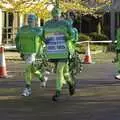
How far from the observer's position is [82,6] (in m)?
33.1

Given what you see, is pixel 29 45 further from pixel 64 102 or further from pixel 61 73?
pixel 64 102

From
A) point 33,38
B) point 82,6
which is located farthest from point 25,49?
point 82,6

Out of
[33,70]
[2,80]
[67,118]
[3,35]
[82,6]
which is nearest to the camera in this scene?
[67,118]

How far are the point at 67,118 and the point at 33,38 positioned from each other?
10.2 feet

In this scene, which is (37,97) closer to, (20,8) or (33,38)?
(33,38)

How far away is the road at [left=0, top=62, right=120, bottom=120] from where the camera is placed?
9648 millimetres

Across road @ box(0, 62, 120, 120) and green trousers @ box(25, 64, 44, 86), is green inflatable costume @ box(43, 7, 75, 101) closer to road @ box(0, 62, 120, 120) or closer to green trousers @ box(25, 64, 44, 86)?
road @ box(0, 62, 120, 120)

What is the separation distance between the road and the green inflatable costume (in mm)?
577

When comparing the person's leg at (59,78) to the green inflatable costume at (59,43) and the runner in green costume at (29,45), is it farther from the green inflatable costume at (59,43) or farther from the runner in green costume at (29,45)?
the runner in green costume at (29,45)

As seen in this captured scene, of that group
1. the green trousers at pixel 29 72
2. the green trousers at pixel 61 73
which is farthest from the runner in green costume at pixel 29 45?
the green trousers at pixel 61 73

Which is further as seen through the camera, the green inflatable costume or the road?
the green inflatable costume

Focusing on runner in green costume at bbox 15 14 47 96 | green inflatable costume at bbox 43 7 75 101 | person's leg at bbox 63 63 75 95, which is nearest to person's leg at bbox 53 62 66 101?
green inflatable costume at bbox 43 7 75 101

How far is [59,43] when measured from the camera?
1146 cm

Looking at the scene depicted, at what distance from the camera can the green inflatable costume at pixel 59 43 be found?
37.3 ft
